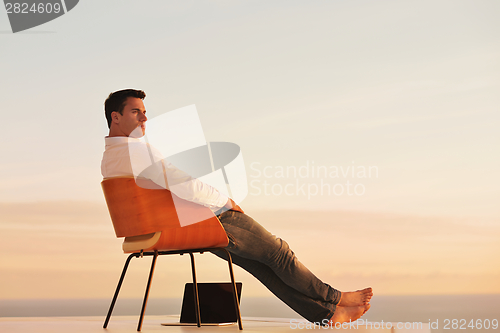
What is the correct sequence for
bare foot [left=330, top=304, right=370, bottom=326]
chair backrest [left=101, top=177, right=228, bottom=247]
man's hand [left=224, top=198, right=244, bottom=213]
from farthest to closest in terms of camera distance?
bare foot [left=330, top=304, right=370, bottom=326] < man's hand [left=224, top=198, right=244, bottom=213] < chair backrest [left=101, top=177, right=228, bottom=247]

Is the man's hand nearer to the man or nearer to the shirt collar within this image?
the man

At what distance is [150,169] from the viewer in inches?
70.0

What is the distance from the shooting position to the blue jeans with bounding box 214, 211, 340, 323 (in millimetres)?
1992

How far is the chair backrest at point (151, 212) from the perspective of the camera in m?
1.78

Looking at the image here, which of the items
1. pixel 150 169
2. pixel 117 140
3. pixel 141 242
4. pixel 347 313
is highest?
pixel 117 140

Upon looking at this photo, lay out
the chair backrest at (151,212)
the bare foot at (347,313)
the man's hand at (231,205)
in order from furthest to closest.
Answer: the bare foot at (347,313)
the man's hand at (231,205)
the chair backrest at (151,212)

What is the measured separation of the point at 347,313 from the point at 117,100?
58.6 inches

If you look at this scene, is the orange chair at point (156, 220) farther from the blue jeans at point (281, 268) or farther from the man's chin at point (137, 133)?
the man's chin at point (137, 133)

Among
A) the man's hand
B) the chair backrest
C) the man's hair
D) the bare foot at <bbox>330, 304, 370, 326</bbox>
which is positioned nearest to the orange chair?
the chair backrest

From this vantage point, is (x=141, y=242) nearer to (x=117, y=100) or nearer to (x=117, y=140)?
(x=117, y=140)

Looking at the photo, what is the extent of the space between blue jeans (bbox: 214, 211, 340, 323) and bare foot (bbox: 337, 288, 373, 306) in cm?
4

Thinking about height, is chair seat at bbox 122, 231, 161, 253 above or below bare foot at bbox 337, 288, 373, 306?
above

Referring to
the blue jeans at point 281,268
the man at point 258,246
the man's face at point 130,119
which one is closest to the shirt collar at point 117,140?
the man at point 258,246

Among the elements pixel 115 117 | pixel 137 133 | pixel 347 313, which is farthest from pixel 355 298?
pixel 115 117
